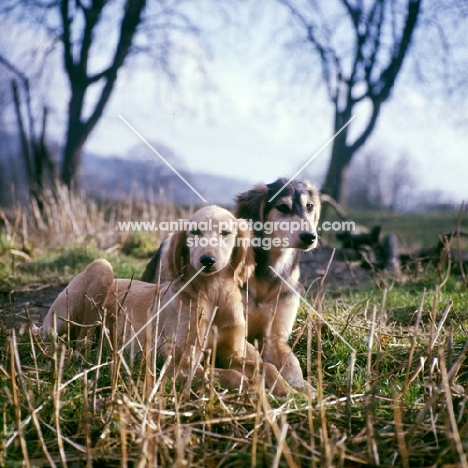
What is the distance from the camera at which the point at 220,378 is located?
3.35 metres

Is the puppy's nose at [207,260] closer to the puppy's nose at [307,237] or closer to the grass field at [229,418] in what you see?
the grass field at [229,418]

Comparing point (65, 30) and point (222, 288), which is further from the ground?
point (65, 30)

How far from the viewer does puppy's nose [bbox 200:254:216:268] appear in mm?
3695

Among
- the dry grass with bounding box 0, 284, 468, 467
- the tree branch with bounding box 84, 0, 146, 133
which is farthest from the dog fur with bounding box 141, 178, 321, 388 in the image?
the tree branch with bounding box 84, 0, 146, 133

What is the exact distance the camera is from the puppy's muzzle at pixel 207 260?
3695 mm

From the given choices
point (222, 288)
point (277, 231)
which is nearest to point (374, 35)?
point (277, 231)

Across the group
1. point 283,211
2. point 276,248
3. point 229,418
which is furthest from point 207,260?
point 229,418

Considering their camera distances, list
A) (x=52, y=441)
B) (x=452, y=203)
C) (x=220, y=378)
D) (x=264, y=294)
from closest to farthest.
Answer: (x=52, y=441), (x=220, y=378), (x=264, y=294), (x=452, y=203)

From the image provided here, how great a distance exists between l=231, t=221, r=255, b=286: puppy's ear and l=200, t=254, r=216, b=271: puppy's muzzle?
1.06ft

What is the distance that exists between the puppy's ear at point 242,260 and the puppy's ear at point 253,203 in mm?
705

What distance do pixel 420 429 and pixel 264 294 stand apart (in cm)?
203

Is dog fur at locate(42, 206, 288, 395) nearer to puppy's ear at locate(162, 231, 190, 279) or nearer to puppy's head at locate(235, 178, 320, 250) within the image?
puppy's ear at locate(162, 231, 190, 279)

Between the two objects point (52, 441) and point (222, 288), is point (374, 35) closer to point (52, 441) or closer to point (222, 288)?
point (222, 288)

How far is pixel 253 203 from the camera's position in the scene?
4.82 m
